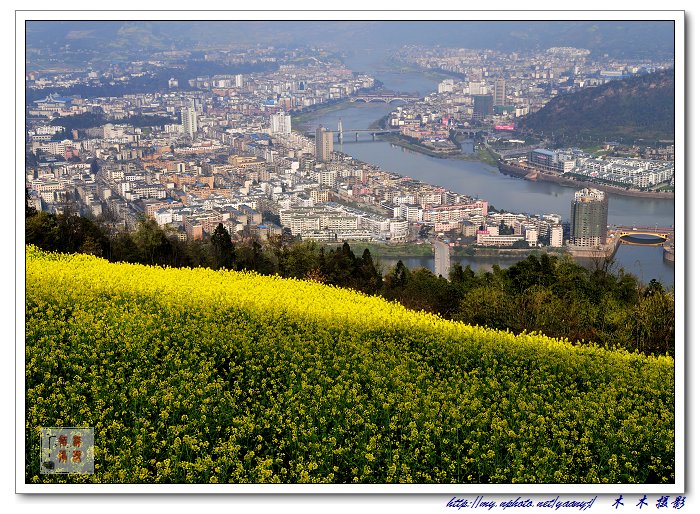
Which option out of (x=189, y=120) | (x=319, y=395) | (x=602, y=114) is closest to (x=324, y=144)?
(x=189, y=120)

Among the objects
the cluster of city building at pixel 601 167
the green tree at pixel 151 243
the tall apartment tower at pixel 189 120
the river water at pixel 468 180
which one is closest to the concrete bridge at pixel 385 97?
the river water at pixel 468 180

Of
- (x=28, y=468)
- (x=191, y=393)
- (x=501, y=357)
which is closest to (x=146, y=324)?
(x=191, y=393)

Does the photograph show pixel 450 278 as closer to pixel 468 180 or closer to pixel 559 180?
pixel 468 180

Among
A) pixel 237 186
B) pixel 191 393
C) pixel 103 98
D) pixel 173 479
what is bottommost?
pixel 173 479

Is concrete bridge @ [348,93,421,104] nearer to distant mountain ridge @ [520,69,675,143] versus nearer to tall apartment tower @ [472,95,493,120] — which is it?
tall apartment tower @ [472,95,493,120]

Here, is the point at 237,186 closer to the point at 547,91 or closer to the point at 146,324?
the point at 146,324

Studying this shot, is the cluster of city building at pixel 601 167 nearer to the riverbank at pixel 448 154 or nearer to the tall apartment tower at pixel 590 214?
the tall apartment tower at pixel 590 214
